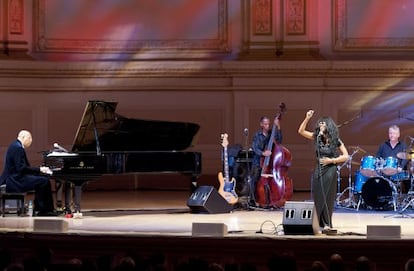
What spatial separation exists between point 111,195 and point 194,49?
9.75ft

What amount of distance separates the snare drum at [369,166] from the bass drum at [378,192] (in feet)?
0.28

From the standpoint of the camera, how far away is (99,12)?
1541 cm

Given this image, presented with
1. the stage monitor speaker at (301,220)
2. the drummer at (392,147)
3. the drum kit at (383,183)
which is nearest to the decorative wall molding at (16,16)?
the drum kit at (383,183)

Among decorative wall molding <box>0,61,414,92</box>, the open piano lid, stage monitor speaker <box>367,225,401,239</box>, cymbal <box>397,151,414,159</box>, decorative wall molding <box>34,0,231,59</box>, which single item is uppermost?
decorative wall molding <box>34,0,231,59</box>

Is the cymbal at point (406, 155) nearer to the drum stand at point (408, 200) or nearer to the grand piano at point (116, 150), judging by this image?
the drum stand at point (408, 200)

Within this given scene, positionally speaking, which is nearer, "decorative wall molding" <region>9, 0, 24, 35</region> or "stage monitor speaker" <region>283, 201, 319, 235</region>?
"stage monitor speaker" <region>283, 201, 319, 235</region>

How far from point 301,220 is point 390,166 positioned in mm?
2959

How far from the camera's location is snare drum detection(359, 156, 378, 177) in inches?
453

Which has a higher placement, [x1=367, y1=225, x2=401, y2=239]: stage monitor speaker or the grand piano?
the grand piano

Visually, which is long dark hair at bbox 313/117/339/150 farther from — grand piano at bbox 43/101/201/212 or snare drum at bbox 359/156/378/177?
grand piano at bbox 43/101/201/212

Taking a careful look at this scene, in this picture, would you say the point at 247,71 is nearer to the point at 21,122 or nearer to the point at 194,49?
the point at 194,49

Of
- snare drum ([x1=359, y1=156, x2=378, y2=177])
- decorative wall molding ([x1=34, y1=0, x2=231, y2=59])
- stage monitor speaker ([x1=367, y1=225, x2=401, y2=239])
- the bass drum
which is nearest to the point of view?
stage monitor speaker ([x1=367, y1=225, x2=401, y2=239])

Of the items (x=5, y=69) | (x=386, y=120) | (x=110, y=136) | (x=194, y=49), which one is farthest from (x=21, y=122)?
(x=386, y=120)

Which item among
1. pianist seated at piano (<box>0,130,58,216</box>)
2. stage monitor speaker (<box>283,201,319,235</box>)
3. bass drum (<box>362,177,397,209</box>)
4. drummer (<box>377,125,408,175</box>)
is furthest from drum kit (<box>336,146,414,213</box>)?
pianist seated at piano (<box>0,130,58,216</box>)
